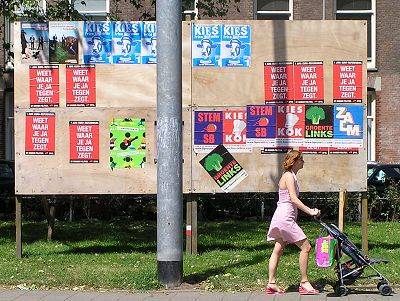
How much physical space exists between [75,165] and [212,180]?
2.13 meters

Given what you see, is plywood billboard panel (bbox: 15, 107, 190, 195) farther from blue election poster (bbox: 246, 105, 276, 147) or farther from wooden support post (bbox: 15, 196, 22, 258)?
blue election poster (bbox: 246, 105, 276, 147)

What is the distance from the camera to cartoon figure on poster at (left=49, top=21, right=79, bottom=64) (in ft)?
38.3

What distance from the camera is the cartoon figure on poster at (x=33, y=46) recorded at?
1169cm

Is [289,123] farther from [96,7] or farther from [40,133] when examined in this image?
[96,7]

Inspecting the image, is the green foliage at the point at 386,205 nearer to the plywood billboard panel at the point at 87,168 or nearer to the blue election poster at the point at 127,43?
the plywood billboard panel at the point at 87,168

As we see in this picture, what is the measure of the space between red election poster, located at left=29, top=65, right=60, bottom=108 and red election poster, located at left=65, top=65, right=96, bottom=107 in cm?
19

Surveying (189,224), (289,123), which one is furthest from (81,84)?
(289,123)

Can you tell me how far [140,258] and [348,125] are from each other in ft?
12.5

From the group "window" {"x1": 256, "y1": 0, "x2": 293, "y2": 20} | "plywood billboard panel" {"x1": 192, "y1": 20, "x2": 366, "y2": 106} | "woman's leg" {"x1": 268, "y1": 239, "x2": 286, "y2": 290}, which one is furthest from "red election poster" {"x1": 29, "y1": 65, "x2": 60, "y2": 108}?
"window" {"x1": 256, "y1": 0, "x2": 293, "y2": 20}

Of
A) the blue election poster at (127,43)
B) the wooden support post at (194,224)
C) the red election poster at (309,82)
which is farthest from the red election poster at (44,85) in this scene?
the red election poster at (309,82)

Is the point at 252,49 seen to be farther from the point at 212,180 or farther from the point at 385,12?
the point at 385,12

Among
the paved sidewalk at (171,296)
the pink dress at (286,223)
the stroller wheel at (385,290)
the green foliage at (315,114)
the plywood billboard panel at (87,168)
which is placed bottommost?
the paved sidewalk at (171,296)

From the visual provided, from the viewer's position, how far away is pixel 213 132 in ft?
38.0

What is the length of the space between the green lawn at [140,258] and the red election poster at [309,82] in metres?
2.48
